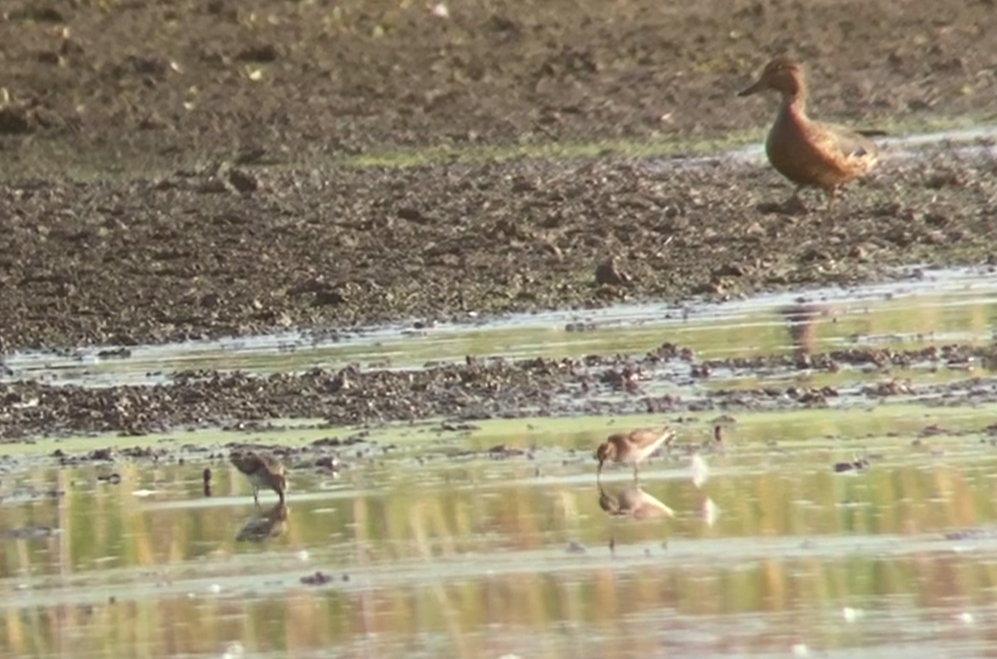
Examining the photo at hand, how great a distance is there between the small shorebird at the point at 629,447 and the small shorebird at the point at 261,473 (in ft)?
2.82

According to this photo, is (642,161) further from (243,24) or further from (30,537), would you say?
(30,537)

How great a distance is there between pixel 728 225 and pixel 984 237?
124 cm

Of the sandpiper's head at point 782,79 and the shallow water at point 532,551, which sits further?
the sandpiper's head at point 782,79

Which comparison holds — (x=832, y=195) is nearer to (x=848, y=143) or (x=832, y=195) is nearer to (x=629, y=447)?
(x=848, y=143)

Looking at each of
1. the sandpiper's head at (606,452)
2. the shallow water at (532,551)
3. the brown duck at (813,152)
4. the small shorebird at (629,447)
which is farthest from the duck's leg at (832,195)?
the sandpiper's head at (606,452)

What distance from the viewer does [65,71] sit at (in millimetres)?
20375

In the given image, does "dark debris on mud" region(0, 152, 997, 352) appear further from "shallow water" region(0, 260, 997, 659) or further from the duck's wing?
"shallow water" region(0, 260, 997, 659)

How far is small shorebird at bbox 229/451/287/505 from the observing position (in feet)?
31.1

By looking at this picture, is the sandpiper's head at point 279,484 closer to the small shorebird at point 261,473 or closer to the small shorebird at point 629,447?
the small shorebird at point 261,473

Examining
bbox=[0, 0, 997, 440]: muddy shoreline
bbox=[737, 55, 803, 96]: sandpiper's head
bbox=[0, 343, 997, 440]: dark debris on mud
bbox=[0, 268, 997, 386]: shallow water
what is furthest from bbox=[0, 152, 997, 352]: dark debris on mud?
bbox=[0, 343, 997, 440]: dark debris on mud

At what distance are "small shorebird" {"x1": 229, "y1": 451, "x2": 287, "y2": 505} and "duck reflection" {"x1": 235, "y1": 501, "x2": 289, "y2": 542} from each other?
5 cm

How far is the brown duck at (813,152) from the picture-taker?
51.7ft

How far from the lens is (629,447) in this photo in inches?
371

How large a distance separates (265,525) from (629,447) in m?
1.00
